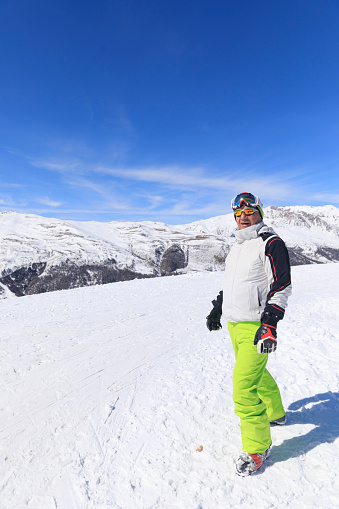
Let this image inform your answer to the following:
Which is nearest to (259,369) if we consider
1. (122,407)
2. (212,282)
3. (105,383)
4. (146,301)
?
(122,407)

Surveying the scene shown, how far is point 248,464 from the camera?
291 centimetres

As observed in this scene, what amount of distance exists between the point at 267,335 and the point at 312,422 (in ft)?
6.15

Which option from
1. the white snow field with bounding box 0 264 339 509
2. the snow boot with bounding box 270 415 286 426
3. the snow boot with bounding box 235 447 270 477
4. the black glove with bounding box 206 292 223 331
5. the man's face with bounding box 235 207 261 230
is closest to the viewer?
the white snow field with bounding box 0 264 339 509

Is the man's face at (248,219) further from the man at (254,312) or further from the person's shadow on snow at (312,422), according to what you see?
the person's shadow on snow at (312,422)

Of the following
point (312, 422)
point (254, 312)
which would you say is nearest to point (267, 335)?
point (254, 312)

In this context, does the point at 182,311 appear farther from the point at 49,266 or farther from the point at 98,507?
the point at 49,266

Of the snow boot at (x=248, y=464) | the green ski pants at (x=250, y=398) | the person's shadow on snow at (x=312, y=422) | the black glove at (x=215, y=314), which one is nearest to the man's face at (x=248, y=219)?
the black glove at (x=215, y=314)

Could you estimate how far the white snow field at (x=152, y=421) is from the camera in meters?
2.74

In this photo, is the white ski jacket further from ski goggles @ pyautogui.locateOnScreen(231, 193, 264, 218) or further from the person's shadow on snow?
the person's shadow on snow

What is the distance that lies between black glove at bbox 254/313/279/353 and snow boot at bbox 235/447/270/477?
1149mm

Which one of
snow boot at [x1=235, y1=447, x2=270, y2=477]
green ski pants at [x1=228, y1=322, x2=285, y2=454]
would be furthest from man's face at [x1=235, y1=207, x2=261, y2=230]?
snow boot at [x1=235, y1=447, x2=270, y2=477]

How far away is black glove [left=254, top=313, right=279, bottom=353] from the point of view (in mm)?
2818

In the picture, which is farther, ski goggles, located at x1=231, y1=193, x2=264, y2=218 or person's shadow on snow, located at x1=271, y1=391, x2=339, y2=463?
ski goggles, located at x1=231, y1=193, x2=264, y2=218

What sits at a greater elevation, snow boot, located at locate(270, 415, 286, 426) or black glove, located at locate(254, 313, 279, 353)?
black glove, located at locate(254, 313, 279, 353)
